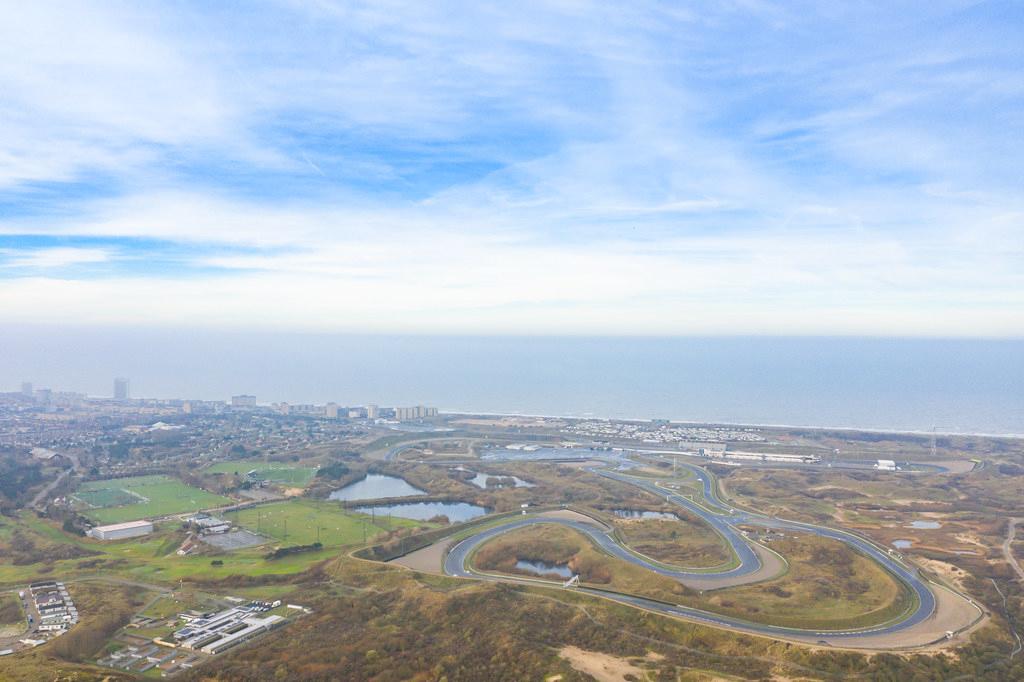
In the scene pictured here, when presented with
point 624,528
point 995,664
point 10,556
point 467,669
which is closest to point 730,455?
point 624,528

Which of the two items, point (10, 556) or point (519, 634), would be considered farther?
point (10, 556)

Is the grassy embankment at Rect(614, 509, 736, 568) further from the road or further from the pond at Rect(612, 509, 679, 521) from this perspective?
the road

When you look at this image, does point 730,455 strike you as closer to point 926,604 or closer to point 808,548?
point 808,548

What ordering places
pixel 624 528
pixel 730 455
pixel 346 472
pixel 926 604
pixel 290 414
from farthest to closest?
pixel 290 414 < pixel 730 455 < pixel 346 472 < pixel 624 528 < pixel 926 604

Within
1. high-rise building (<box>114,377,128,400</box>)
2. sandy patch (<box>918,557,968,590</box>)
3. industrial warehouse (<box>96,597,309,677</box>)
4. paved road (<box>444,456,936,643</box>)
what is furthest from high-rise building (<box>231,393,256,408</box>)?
sandy patch (<box>918,557,968,590</box>)

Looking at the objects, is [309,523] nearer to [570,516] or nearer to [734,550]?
[570,516]

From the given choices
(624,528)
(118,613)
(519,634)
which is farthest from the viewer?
(624,528)

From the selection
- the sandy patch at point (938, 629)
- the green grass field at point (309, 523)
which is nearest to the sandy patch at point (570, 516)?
the green grass field at point (309, 523)
